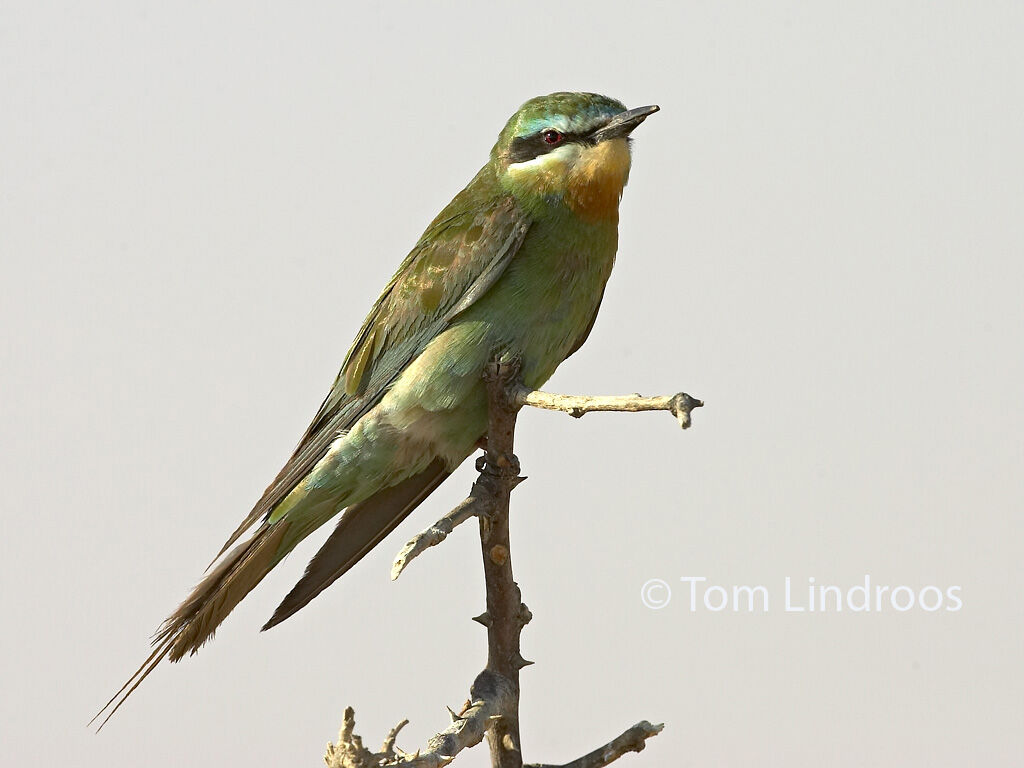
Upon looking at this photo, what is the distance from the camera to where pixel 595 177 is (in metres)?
3.16

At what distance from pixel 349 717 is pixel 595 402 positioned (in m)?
0.79

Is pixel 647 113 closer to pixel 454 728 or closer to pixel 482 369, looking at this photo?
pixel 482 369

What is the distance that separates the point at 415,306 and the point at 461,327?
16cm

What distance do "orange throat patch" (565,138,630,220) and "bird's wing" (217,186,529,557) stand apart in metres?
0.15

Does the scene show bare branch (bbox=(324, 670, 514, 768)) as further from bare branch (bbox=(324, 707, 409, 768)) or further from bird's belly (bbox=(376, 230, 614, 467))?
bird's belly (bbox=(376, 230, 614, 467))

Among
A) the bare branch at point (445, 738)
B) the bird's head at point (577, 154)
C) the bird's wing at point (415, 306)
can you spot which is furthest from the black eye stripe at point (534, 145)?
the bare branch at point (445, 738)

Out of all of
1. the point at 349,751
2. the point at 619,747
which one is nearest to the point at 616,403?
the point at 349,751

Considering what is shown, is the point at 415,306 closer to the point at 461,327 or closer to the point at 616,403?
the point at 461,327

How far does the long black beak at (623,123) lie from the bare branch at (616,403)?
2.68ft

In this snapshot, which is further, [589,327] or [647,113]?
[589,327]

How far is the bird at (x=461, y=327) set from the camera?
3.09 metres

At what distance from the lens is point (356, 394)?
3.27 m

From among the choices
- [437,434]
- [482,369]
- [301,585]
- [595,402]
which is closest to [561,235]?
[482,369]

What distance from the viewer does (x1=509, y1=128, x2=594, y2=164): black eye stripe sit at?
3.16 meters
